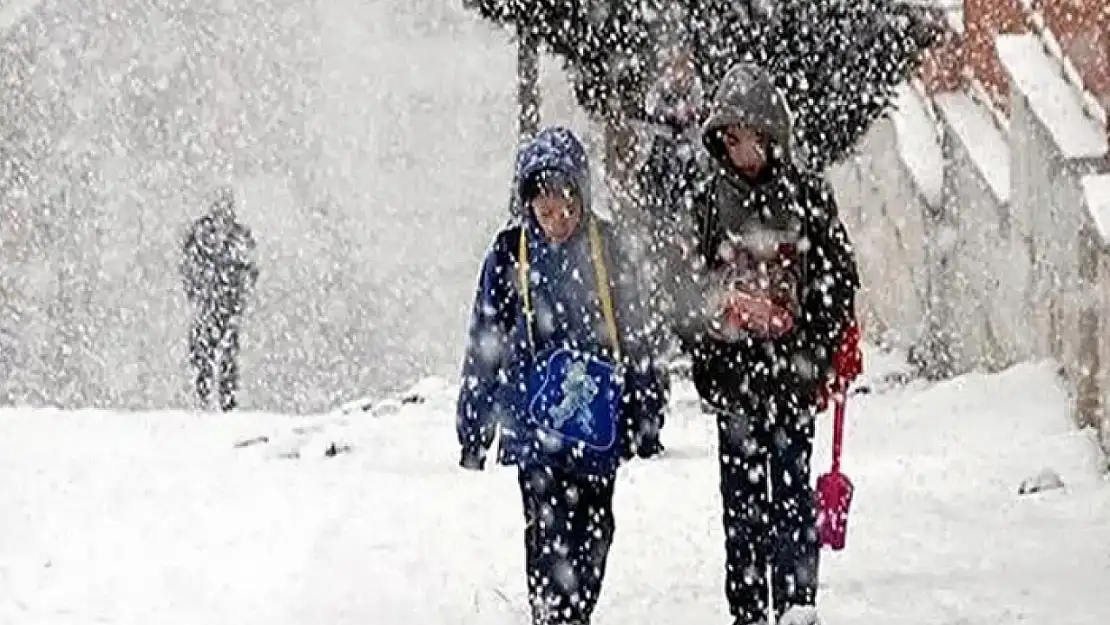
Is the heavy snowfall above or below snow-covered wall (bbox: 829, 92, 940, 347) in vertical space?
below

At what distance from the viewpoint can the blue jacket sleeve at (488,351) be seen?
6457 millimetres

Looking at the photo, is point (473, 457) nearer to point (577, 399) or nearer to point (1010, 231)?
Result: point (577, 399)

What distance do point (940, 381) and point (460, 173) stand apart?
67.7 feet

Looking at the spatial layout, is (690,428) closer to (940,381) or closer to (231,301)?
(940,381)

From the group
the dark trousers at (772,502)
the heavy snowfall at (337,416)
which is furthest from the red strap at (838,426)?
the heavy snowfall at (337,416)

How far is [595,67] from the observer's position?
12883mm

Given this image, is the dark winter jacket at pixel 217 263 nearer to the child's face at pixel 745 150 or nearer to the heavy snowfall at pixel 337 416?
the heavy snowfall at pixel 337 416

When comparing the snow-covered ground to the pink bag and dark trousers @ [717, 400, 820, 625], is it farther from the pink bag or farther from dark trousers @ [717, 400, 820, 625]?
dark trousers @ [717, 400, 820, 625]

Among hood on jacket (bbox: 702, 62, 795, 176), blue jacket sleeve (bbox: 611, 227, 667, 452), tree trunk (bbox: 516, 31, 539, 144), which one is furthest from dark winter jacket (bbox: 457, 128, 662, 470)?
tree trunk (bbox: 516, 31, 539, 144)

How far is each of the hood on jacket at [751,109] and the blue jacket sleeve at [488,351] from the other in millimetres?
636

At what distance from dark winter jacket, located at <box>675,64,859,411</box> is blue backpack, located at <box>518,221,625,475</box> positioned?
0.22 m

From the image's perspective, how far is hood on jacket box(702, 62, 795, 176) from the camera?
620 cm

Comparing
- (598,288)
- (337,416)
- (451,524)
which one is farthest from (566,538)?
(337,416)

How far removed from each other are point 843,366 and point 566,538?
85 cm
